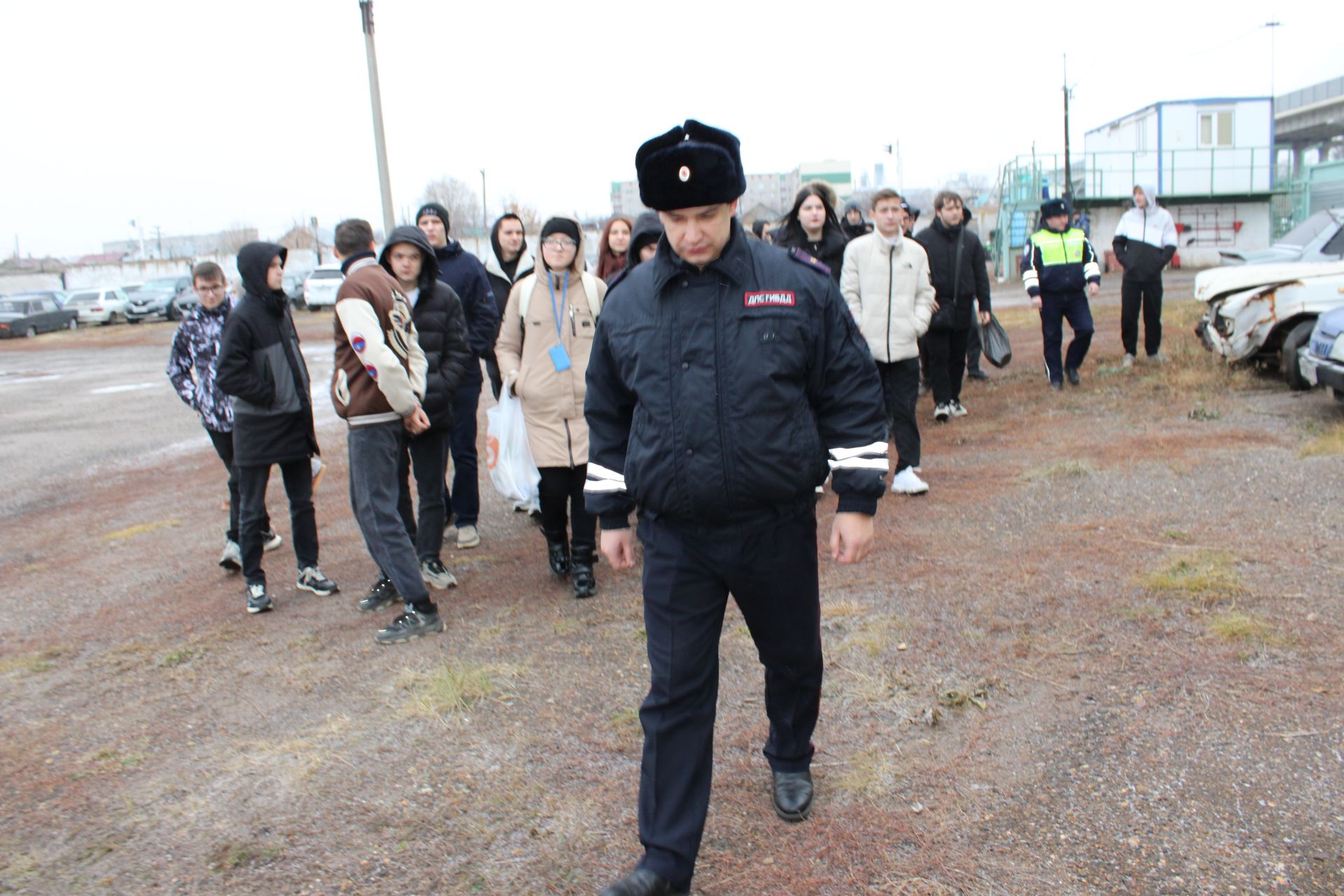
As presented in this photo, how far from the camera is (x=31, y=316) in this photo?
33.4 metres

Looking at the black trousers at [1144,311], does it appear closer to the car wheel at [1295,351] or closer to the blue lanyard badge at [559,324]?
the car wheel at [1295,351]

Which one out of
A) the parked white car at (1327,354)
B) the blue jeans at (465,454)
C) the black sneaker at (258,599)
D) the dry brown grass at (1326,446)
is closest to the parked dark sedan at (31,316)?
the blue jeans at (465,454)

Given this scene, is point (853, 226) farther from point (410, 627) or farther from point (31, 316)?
point (31, 316)

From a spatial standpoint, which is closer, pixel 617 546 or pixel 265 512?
pixel 617 546

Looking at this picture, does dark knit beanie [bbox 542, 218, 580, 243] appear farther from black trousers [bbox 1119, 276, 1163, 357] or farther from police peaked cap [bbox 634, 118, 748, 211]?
black trousers [bbox 1119, 276, 1163, 357]

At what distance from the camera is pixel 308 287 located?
3403 cm

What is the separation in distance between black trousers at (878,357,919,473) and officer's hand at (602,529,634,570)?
4.12 metres

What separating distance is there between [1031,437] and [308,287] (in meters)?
30.2

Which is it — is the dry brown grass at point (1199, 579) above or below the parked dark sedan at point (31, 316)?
below

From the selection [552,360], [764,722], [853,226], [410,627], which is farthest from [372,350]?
[853,226]

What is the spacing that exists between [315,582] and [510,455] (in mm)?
1273

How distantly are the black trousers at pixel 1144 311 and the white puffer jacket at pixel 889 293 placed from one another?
4780 mm

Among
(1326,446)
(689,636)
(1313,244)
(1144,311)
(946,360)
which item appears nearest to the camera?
(689,636)

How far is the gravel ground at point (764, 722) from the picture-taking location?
293 cm
